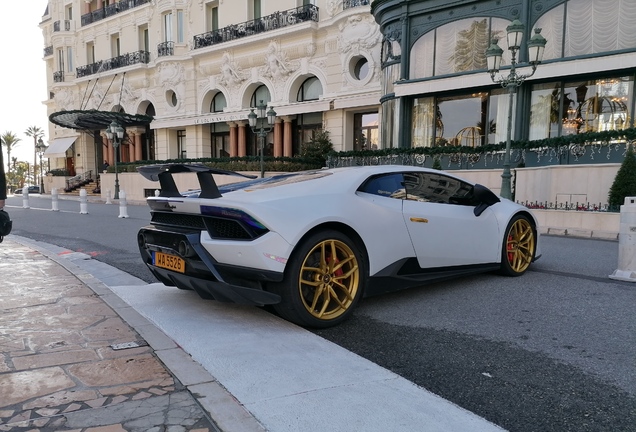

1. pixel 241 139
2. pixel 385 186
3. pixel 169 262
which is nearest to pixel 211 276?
pixel 169 262

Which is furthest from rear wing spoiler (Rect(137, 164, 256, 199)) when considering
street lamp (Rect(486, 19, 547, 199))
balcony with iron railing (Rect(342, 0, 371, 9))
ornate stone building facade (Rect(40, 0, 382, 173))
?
balcony with iron railing (Rect(342, 0, 371, 9))

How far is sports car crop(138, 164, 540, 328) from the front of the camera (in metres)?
3.57

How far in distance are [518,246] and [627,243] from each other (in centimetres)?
123

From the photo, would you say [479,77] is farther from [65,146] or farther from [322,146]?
[65,146]

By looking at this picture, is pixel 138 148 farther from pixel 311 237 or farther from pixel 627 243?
pixel 627 243

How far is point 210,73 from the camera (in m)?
30.5

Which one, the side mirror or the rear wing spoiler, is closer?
the rear wing spoiler

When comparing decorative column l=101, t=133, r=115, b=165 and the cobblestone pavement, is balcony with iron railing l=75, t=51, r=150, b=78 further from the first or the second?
the cobblestone pavement

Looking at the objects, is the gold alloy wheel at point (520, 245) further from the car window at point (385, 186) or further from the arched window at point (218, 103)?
the arched window at point (218, 103)

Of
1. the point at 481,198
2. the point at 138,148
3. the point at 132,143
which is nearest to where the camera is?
the point at 481,198

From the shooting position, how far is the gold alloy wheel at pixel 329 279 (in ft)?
12.3

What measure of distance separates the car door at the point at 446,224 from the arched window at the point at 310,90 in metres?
21.8

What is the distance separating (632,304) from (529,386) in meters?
2.48

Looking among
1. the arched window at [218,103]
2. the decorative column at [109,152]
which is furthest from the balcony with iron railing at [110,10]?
the decorative column at [109,152]
